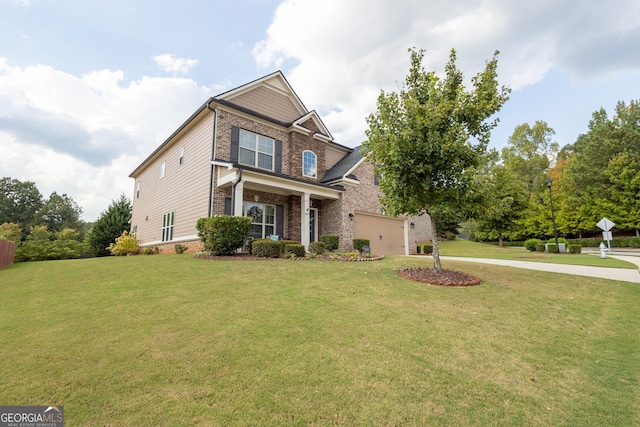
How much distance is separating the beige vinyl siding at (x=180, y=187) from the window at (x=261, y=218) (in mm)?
1908

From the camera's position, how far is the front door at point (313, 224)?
603 inches

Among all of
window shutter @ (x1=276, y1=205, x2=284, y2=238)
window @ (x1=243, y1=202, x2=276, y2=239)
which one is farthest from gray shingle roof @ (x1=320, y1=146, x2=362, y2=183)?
window @ (x1=243, y1=202, x2=276, y2=239)

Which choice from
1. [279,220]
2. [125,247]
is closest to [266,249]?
[279,220]

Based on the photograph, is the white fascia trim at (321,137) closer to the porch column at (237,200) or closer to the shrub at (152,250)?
the porch column at (237,200)

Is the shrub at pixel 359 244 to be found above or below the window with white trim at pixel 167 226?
below

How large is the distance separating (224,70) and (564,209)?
37.5 meters

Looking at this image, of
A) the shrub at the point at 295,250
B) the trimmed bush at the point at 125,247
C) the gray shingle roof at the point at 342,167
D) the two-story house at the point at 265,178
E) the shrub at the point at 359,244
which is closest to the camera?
the shrub at the point at 295,250

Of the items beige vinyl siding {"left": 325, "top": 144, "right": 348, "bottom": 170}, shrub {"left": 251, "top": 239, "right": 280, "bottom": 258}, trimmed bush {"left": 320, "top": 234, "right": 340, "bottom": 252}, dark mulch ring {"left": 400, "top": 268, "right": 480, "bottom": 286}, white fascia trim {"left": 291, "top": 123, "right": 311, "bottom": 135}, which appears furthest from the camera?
beige vinyl siding {"left": 325, "top": 144, "right": 348, "bottom": 170}

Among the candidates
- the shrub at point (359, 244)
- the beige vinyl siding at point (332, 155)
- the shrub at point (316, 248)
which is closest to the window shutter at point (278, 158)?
the beige vinyl siding at point (332, 155)

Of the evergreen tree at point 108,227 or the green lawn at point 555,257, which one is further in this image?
the evergreen tree at point 108,227

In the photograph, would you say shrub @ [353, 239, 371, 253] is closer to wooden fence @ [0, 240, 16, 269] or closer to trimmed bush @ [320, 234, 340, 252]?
trimmed bush @ [320, 234, 340, 252]

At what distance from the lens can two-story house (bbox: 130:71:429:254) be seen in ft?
40.4

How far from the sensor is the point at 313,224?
50.7 feet

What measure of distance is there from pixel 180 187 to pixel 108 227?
11.6 metres
